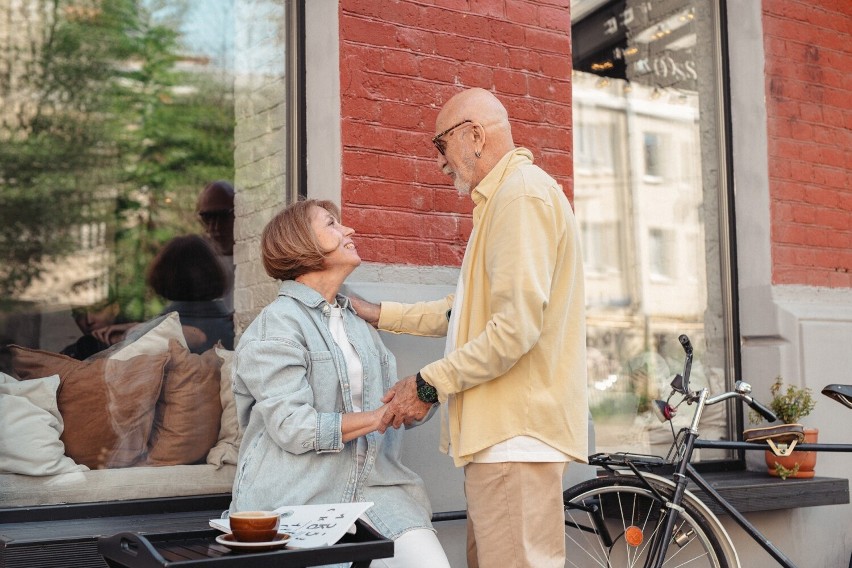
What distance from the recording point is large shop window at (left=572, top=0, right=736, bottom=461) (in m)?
5.39

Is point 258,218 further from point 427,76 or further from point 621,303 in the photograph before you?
point 621,303

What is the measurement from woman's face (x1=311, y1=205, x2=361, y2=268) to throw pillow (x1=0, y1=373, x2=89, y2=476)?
127cm

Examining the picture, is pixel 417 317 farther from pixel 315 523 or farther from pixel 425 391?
pixel 315 523

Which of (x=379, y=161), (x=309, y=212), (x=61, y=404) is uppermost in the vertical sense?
(x=379, y=161)

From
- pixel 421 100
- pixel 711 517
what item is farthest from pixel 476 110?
pixel 711 517

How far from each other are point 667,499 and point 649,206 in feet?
6.59

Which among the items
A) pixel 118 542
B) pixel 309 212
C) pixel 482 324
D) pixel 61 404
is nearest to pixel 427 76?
pixel 309 212

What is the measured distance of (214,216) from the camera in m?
4.64

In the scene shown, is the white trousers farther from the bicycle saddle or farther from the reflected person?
the bicycle saddle

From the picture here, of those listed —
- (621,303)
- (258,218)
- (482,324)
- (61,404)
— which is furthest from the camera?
(621,303)

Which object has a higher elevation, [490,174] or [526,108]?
[526,108]

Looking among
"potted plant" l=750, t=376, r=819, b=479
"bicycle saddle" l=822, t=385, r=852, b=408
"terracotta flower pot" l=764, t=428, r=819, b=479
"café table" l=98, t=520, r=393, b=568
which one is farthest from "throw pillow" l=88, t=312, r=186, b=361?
"terracotta flower pot" l=764, t=428, r=819, b=479

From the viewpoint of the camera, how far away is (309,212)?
3383 millimetres

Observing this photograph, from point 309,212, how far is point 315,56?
1165 mm
